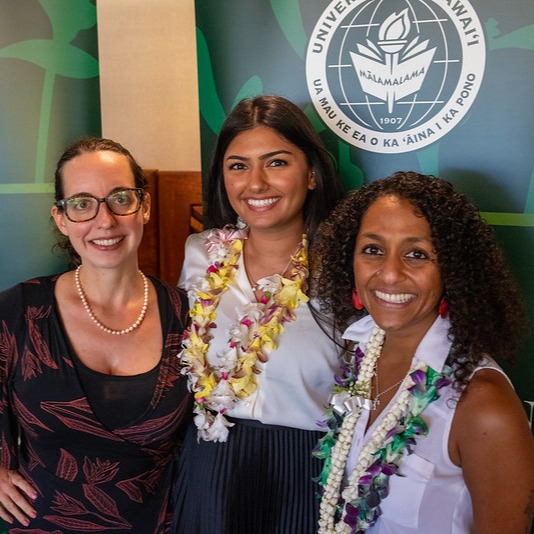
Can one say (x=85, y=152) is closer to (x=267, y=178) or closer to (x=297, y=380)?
(x=267, y=178)

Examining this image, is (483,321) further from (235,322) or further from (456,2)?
(456,2)

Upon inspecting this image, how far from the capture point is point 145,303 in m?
2.01

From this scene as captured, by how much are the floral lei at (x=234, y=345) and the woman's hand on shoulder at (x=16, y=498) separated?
0.55m

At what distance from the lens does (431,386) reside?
4.66 ft

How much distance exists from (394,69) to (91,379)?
1.36 m

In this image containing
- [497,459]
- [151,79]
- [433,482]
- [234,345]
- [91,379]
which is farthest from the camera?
[151,79]

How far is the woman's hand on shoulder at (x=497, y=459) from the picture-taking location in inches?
48.7

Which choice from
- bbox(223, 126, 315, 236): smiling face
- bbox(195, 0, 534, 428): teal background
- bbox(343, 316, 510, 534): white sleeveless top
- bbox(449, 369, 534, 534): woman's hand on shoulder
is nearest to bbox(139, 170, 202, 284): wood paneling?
bbox(195, 0, 534, 428): teal background

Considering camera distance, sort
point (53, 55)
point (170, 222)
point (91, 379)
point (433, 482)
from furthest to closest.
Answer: point (170, 222) → point (53, 55) → point (91, 379) → point (433, 482)

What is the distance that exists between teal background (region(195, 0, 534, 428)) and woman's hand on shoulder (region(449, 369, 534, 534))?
0.83 metres

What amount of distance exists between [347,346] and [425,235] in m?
0.57

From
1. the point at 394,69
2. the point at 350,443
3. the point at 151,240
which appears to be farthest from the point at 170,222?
the point at 350,443

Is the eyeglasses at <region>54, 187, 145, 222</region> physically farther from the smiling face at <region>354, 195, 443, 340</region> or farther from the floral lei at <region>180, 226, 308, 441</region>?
the smiling face at <region>354, 195, 443, 340</region>

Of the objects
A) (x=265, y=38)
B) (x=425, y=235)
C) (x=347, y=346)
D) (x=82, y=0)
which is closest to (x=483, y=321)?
(x=425, y=235)
